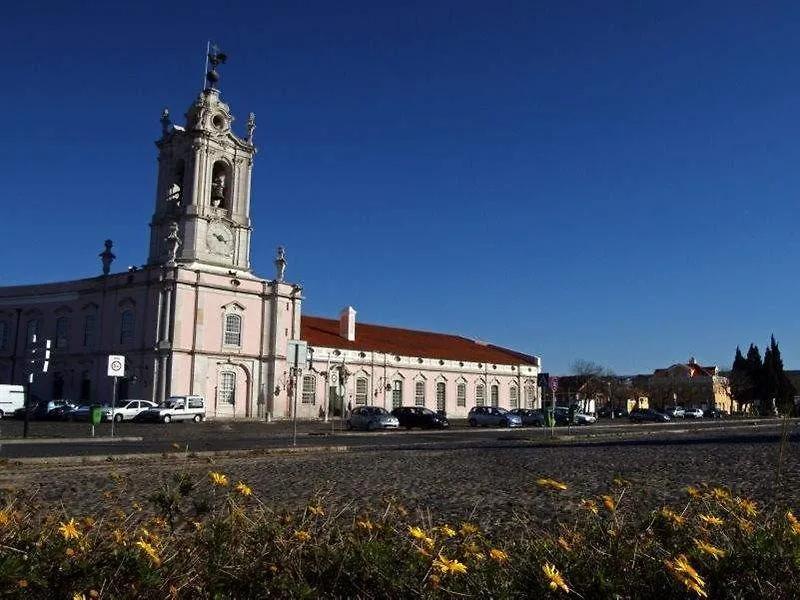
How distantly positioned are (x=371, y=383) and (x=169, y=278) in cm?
1996

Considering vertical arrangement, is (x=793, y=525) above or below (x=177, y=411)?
below

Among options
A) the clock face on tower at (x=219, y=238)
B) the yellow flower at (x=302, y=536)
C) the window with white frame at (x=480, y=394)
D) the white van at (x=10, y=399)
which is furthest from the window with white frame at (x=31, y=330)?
the yellow flower at (x=302, y=536)

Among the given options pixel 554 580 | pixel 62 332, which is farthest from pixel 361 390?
pixel 554 580

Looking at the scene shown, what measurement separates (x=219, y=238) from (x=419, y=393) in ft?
77.8

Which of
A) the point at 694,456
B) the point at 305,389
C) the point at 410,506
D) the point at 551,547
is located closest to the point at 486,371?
the point at 305,389

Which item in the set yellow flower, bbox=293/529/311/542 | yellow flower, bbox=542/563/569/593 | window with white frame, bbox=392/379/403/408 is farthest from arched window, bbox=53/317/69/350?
yellow flower, bbox=542/563/569/593

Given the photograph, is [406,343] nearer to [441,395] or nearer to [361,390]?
[441,395]

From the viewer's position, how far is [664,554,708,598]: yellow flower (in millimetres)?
3066

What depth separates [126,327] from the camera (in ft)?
184

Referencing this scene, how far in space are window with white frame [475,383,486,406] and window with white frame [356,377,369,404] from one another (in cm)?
1457

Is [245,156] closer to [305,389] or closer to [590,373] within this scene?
[305,389]

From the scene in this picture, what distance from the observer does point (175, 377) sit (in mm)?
52438

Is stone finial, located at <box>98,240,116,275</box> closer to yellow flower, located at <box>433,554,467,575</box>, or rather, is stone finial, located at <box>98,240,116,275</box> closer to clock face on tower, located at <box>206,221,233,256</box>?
clock face on tower, located at <box>206,221,233,256</box>

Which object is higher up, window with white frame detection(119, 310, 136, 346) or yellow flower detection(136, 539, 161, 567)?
window with white frame detection(119, 310, 136, 346)
